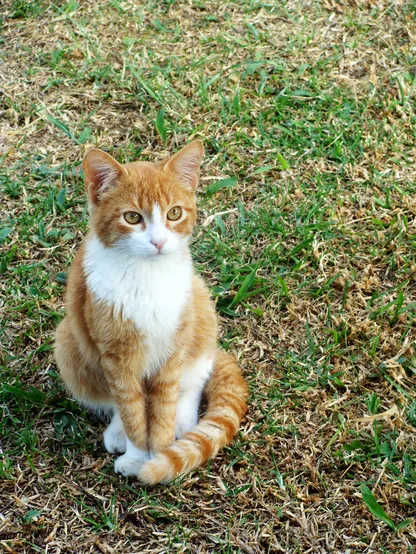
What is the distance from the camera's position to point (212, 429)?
10.6 ft

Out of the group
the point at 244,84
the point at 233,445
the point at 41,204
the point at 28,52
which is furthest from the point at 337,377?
the point at 28,52

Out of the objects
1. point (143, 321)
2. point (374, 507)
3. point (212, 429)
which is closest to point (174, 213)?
point (143, 321)

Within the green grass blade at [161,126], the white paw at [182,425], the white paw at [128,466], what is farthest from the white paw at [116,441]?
the green grass blade at [161,126]

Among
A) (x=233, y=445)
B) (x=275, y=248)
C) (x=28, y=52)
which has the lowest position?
(x=233, y=445)

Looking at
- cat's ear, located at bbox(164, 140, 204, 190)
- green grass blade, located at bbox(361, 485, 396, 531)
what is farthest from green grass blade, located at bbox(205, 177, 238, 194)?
green grass blade, located at bbox(361, 485, 396, 531)

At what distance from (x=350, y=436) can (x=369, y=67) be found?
9.64 feet

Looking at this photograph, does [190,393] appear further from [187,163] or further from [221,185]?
[221,185]

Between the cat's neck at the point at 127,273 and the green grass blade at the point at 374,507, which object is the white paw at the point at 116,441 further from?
the green grass blade at the point at 374,507

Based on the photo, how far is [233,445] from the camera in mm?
3311

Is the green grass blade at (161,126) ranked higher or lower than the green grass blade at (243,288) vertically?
higher

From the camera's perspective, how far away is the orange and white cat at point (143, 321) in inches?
115

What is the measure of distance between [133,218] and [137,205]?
2.3 inches

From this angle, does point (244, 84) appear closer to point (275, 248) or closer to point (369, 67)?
point (369, 67)

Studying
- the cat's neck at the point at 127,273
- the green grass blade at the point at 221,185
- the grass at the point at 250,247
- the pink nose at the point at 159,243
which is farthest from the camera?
the green grass blade at the point at 221,185
